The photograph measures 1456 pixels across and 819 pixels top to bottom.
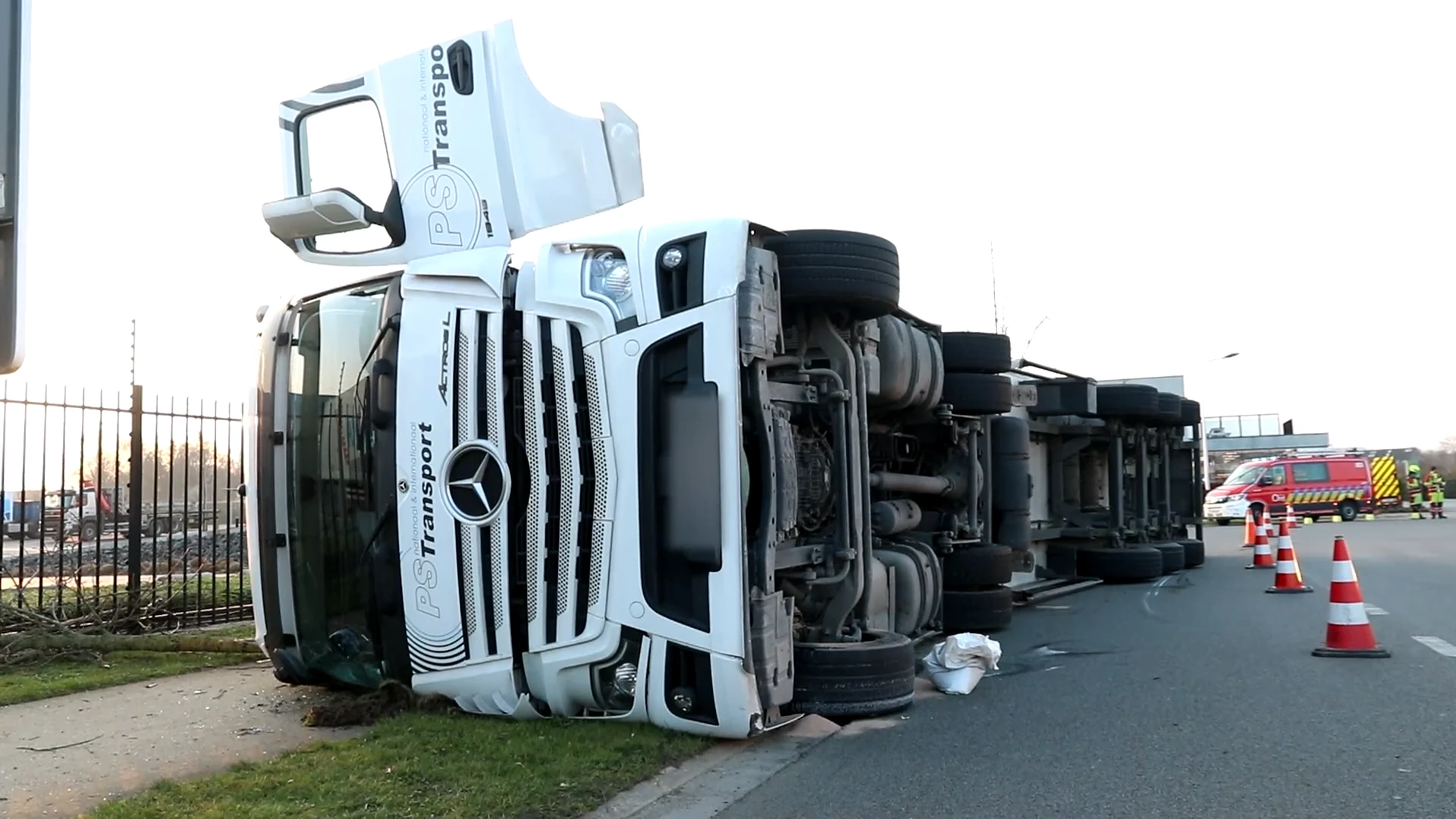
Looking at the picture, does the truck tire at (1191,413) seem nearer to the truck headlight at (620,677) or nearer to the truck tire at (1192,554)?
the truck tire at (1192,554)

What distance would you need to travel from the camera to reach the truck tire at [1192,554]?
52.2 feet

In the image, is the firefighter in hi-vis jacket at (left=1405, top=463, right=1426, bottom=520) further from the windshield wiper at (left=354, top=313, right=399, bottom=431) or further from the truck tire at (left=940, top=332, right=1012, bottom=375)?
the windshield wiper at (left=354, top=313, right=399, bottom=431)

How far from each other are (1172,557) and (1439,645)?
6.49 meters

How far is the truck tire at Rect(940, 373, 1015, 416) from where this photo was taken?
8.73 meters

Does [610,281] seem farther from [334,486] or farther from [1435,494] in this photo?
[1435,494]

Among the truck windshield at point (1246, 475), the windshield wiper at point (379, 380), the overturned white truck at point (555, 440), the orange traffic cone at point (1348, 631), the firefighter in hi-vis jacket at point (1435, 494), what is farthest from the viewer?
the firefighter in hi-vis jacket at point (1435, 494)

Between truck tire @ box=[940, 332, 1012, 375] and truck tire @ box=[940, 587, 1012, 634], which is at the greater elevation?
truck tire @ box=[940, 332, 1012, 375]

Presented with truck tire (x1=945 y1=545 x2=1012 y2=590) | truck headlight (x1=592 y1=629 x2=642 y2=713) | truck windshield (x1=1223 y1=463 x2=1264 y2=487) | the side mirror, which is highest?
the side mirror

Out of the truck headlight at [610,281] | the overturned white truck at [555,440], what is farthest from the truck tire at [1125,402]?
the truck headlight at [610,281]

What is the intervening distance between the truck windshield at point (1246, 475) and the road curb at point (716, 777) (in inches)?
1266

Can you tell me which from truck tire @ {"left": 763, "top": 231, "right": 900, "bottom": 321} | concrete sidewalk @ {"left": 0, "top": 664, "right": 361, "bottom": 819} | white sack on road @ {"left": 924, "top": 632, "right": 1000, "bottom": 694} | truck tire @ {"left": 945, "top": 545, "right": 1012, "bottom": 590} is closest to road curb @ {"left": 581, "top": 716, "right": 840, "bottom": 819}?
white sack on road @ {"left": 924, "top": 632, "right": 1000, "bottom": 694}

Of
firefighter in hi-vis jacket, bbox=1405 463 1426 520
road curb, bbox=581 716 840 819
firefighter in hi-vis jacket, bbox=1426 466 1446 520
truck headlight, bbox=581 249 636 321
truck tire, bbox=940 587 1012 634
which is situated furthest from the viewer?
firefighter in hi-vis jacket, bbox=1405 463 1426 520

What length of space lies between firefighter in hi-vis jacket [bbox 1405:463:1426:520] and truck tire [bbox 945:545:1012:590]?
33.2 metres

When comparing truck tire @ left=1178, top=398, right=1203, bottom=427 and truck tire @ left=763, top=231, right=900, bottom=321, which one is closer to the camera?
truck tire @ left=763, top=231, right=900, bottom=321
